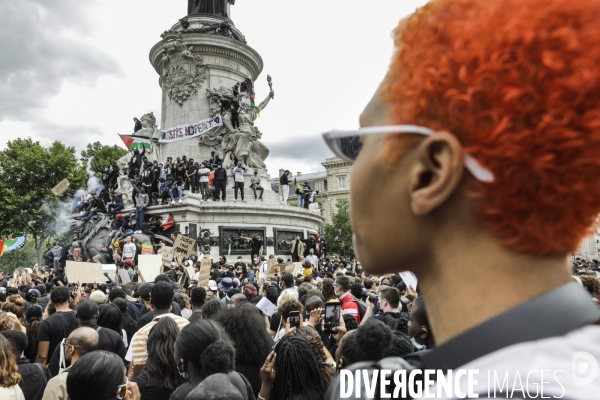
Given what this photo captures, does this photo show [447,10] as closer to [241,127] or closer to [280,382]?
[280,382]

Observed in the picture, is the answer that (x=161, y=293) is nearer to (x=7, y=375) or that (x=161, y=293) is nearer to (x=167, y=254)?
(x=7, y=375)

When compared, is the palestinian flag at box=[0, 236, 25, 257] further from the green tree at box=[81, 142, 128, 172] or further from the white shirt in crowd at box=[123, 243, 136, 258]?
the green tree at box=[81, 142, 128, 172]

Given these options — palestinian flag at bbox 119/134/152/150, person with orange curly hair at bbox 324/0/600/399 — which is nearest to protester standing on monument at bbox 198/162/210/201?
palestinian flag at bbox 119/134/152/150

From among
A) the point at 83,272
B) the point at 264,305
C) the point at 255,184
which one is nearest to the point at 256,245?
the point at 255,184

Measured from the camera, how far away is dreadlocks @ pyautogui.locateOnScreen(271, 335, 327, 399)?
3.55 meters

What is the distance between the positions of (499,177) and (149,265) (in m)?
12.7

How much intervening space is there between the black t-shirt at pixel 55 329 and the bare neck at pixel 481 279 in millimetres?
5600

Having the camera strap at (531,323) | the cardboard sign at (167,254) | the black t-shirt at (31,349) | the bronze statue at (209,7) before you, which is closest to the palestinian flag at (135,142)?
the bronze statue at (209,7)

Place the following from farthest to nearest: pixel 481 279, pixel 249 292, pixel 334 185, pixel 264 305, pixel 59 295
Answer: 1. pixel 334 185
2. pixel 249 292
3. pixel 264 305
4. pixel 59 295
5. pixel 481 279

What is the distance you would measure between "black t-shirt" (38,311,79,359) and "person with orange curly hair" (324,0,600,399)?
5.58 m

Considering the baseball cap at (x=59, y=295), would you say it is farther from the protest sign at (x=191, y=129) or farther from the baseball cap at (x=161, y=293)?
the protest sign at (x=191, y=129)

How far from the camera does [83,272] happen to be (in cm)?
1028

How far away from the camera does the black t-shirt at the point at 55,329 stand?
5.54 m

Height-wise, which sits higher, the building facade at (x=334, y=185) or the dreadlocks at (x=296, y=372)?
the building facade at (x=334, y=185)
